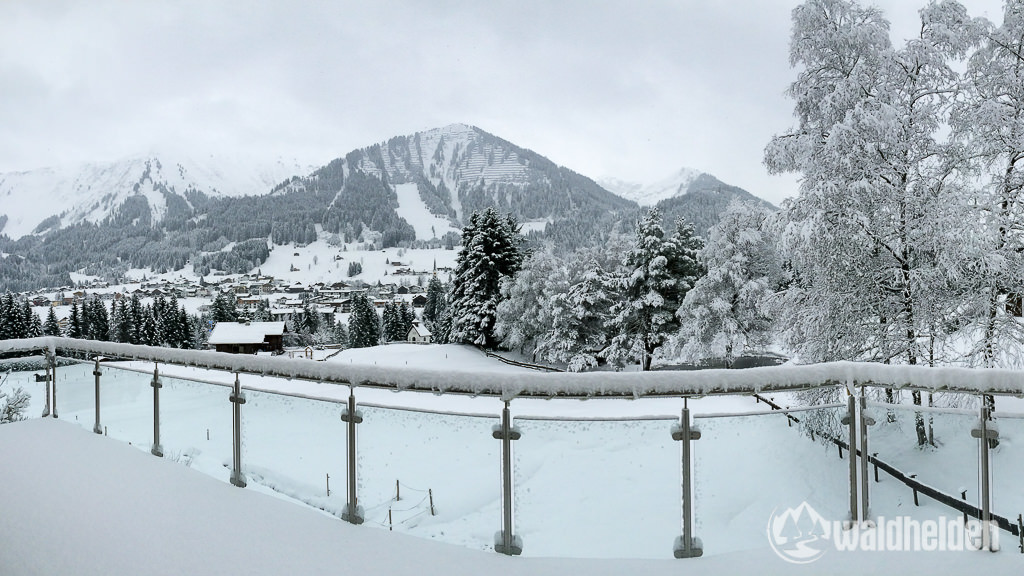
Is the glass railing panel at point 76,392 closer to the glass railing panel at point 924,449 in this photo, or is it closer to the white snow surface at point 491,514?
the white snow surface at point 491,514

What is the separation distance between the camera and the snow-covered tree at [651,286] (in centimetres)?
2553

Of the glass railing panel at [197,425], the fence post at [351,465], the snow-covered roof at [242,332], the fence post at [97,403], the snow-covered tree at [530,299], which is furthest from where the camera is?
the snow-covered roof at [242,332]

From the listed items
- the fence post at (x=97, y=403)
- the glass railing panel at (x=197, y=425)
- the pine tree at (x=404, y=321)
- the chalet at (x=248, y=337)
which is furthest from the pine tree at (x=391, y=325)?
the glass railing panel at (x=197, y=425)

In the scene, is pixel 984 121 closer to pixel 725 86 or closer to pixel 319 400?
pixel 725 86

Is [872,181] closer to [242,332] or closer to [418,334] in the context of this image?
[242,332]

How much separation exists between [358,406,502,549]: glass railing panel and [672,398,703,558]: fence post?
2.85 ft

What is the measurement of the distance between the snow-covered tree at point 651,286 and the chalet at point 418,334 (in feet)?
135

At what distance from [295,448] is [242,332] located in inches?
2360

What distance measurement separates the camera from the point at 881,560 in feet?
8.62

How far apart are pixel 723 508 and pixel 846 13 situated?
12432 millimetres

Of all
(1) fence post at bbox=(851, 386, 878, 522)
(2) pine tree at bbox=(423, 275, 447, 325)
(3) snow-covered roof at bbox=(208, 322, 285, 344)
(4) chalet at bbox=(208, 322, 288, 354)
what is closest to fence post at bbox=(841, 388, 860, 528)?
(1) fence post at bbox=(851, 386, 878, 522)

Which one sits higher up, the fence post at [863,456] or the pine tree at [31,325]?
the fence post at [863,456]

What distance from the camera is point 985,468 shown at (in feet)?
9.20

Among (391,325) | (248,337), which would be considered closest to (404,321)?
(391,325)
